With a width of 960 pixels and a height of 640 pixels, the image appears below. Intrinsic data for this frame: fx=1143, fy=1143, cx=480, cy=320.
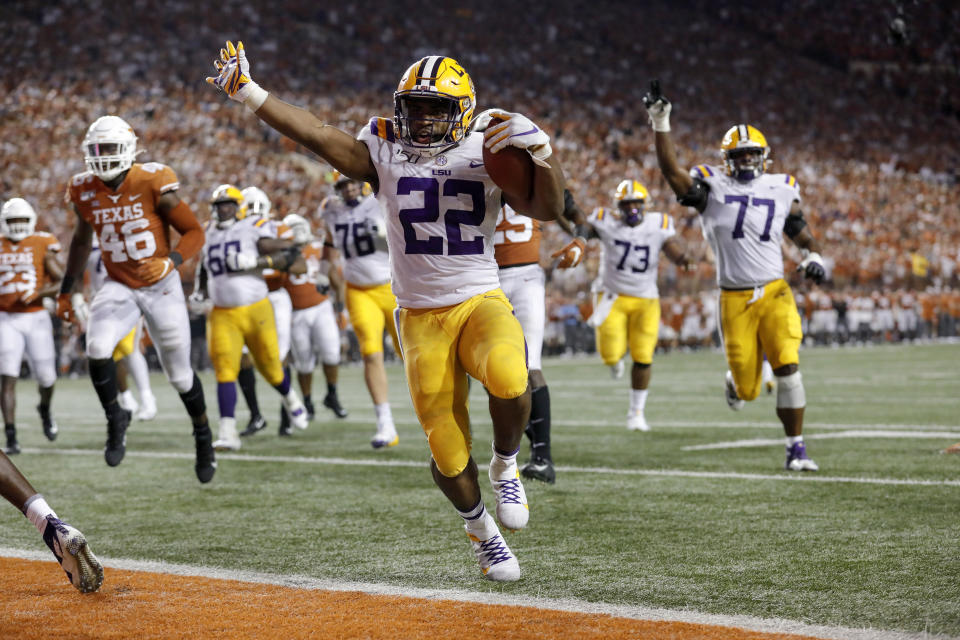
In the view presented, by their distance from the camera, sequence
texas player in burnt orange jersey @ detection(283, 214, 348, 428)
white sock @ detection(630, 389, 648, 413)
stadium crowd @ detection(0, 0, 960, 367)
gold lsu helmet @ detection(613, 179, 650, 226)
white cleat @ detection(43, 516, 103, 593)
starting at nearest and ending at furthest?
white cleat @ detection(43, 516, 103, 593)
white sock @ detection(630, 389, 648, 413)
gold lsu helmet @ detection(613, 179, 650, 226)
texas player in burnt orange jersey @ detection(283, 214, 348, 428)
stadium crowd @ detection(0, 0, 960, 367)

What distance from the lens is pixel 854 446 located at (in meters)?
7.13

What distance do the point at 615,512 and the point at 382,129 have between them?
6.80 ft

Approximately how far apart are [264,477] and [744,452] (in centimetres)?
289

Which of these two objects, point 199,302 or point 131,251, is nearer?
point 131,251

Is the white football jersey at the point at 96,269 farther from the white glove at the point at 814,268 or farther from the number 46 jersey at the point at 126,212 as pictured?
the white glove at the point at 814,268

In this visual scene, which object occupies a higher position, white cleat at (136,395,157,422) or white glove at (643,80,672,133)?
white glove at (643,80,672,133)

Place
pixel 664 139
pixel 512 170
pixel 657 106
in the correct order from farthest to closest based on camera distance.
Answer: pixel 664 139 < pixel 657 106 < pixel 512 170

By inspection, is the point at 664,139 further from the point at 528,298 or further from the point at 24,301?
the point at 24,301

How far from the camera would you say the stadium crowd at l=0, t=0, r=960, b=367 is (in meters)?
23.0

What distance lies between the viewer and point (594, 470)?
637 centimetres

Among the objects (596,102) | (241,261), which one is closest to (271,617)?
(241,261)

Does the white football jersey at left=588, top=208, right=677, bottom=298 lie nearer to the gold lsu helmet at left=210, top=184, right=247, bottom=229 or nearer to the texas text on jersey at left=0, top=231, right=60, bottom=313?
the gold lsu helmet at left=210, top=184, right=247, bottom=229

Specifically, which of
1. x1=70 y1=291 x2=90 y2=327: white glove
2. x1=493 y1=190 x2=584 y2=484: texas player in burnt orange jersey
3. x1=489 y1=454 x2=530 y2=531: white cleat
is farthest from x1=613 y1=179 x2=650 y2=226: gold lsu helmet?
x1=489 y1=454 x2=530 y2=531: white cleat

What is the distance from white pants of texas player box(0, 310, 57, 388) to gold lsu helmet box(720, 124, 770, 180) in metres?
5.46
